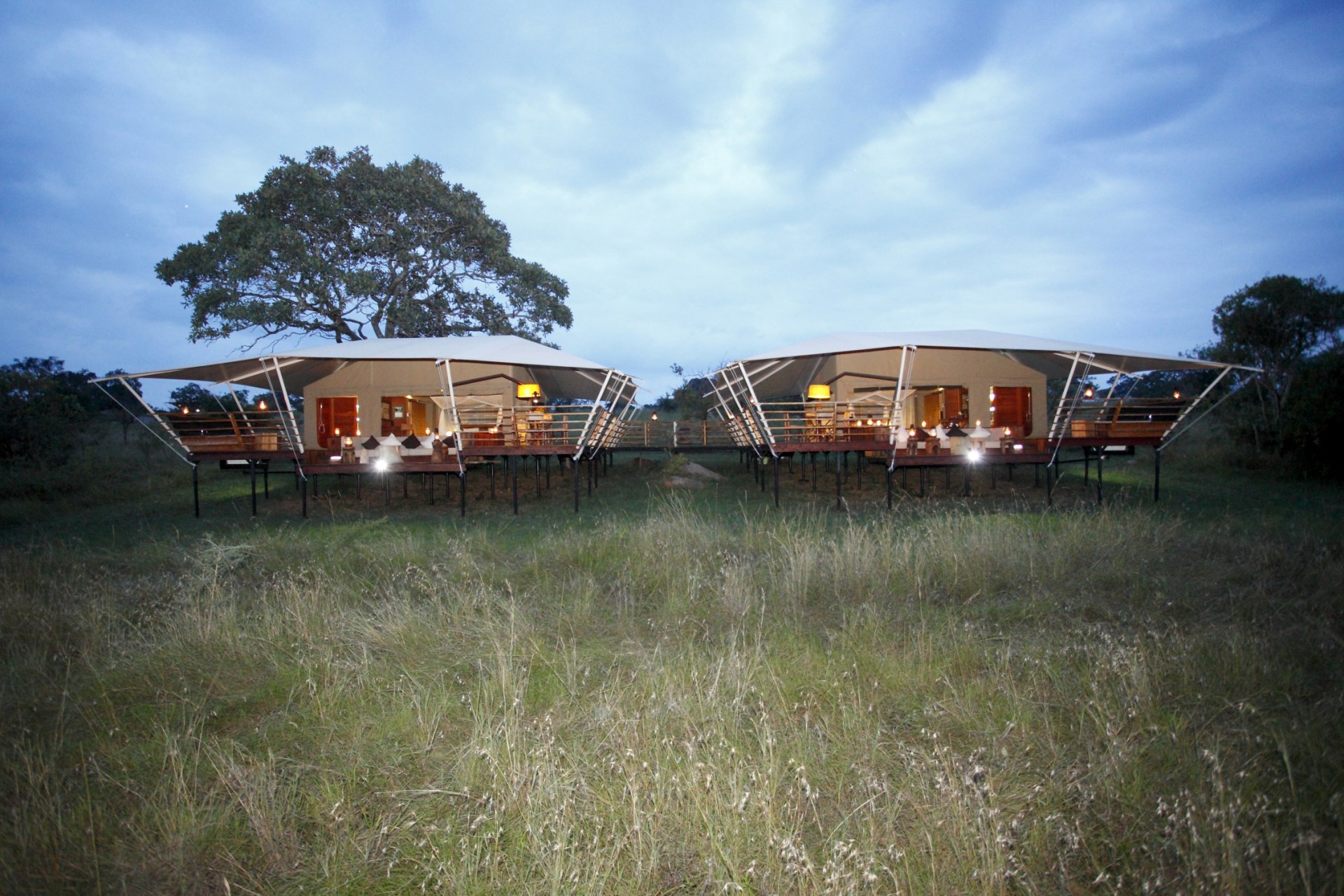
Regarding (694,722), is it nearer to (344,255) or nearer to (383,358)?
(383,358)

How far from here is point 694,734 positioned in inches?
138

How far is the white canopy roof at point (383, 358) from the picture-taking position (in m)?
13.9

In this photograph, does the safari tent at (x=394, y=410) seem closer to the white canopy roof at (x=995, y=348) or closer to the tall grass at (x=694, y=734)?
the white canopy roof at (x=995, y=348)

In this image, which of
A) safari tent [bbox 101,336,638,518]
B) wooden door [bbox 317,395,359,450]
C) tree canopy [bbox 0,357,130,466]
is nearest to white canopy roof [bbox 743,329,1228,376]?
safari tent [bbox 101,336,638,518]

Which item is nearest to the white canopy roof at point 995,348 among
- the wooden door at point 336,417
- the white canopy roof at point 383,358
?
the white canopy roof at point 383,358

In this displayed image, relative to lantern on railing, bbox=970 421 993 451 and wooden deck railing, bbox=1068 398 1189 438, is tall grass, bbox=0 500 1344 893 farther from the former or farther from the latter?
wooden deck railing, bbox=1068 398 1189 438

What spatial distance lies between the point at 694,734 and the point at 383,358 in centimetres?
1212

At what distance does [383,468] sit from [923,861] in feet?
44.4

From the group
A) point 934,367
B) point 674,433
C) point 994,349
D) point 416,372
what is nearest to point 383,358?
point 416,372

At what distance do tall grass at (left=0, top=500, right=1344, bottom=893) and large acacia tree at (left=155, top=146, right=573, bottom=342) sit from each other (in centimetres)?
1538

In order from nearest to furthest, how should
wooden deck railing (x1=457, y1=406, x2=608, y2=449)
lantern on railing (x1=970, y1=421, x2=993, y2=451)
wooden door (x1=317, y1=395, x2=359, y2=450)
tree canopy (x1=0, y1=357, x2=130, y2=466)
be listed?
wooden deck railing (x1=457, y1=406, x2=608, y2=449)
lantern on railing (x1=970, y1=421, x2=993, y2=451)
tree canopy (x1=0, y1=357, x2=130, y2=466)
wooden door (x1=317, y1=395, x2=359, y2=450)

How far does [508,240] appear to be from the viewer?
77.9ft

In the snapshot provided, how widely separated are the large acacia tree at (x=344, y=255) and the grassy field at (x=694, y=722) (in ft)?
46.2

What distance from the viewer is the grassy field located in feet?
8.74
